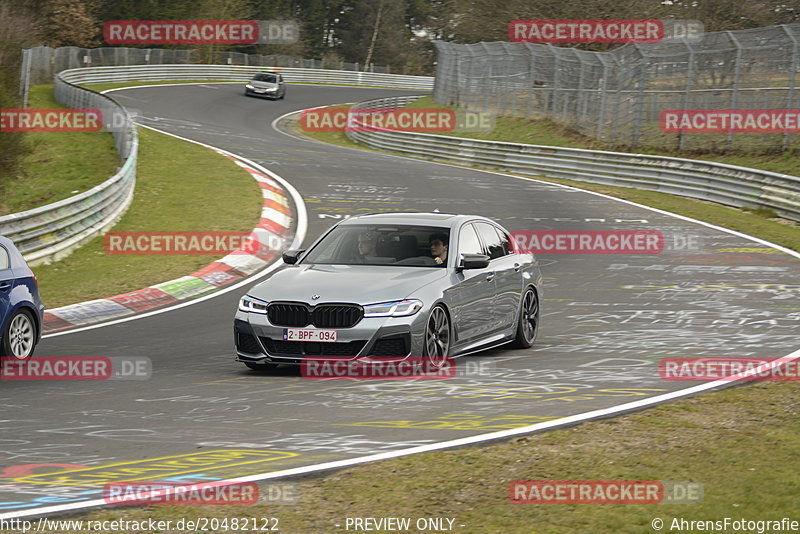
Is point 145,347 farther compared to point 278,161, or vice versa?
point 278,161

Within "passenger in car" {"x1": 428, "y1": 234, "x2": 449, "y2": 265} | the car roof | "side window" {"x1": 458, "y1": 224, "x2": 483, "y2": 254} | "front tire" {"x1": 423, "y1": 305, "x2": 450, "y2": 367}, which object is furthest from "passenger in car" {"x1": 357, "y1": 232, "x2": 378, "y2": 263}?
"front tire" {"x1": 423, "y1": 305, "x2": 450, "y2": 367}

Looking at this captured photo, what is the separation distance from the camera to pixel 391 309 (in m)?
10.3

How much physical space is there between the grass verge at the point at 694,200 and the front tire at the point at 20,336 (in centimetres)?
1439

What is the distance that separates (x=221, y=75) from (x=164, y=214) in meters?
54.0

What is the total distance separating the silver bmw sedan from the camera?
33.9 feet

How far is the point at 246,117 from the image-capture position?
54281mm

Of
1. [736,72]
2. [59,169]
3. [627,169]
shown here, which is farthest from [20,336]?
[736,72]

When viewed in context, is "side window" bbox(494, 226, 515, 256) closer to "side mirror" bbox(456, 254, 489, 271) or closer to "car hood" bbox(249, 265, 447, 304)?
"side mirror" bbox(456, 254, 489, 271)

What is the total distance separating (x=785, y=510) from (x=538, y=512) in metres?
1.22

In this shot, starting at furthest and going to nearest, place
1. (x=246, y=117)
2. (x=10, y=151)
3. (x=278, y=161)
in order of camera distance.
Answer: (x=246, y=117) → (x=278, y=161) → (x=10, y=151)

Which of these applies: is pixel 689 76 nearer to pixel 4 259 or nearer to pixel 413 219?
pixel 413 219

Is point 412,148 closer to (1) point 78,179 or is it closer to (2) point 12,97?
(1) point 78,179

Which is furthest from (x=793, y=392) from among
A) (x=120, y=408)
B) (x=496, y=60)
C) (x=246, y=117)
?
(x=246, y=117)

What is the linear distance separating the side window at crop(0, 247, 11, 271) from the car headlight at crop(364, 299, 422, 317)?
3.78 metres
